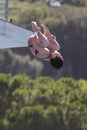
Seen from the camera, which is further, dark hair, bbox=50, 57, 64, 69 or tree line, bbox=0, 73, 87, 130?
tree line, bbox=0, 73, 87, 130

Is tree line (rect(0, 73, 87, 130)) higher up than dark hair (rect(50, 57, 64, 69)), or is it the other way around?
dark hair (rect(50, 57, 64, 69))

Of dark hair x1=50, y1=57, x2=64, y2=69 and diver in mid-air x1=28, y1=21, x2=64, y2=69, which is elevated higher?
diver in mid-air x1=28, y1=21, x2=64, y2=69

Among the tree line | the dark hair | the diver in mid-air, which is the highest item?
the diver in mid-air

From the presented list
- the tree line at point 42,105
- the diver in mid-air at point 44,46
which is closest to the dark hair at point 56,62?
the diver in mid-air at point 44,46

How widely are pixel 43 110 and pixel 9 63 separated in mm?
27992

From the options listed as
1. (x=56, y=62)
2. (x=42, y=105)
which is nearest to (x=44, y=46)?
(x=56, y=62)

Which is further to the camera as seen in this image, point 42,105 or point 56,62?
point 42,105

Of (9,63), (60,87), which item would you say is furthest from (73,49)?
(60,87)

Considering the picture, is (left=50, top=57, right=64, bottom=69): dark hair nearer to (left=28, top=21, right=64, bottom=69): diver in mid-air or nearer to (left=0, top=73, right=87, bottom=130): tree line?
(left=28, top=21, right=64, bottom=69): diver in mid-air

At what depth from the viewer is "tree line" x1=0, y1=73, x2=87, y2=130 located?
14.8m

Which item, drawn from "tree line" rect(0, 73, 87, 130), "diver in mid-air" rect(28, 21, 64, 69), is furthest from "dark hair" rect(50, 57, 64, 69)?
"tree line" rect(0, 73, 87, 130)

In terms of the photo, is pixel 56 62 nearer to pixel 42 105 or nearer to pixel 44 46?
pixel 44 46

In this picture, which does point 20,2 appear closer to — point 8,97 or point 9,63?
point 9,63

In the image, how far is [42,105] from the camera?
15.7m
